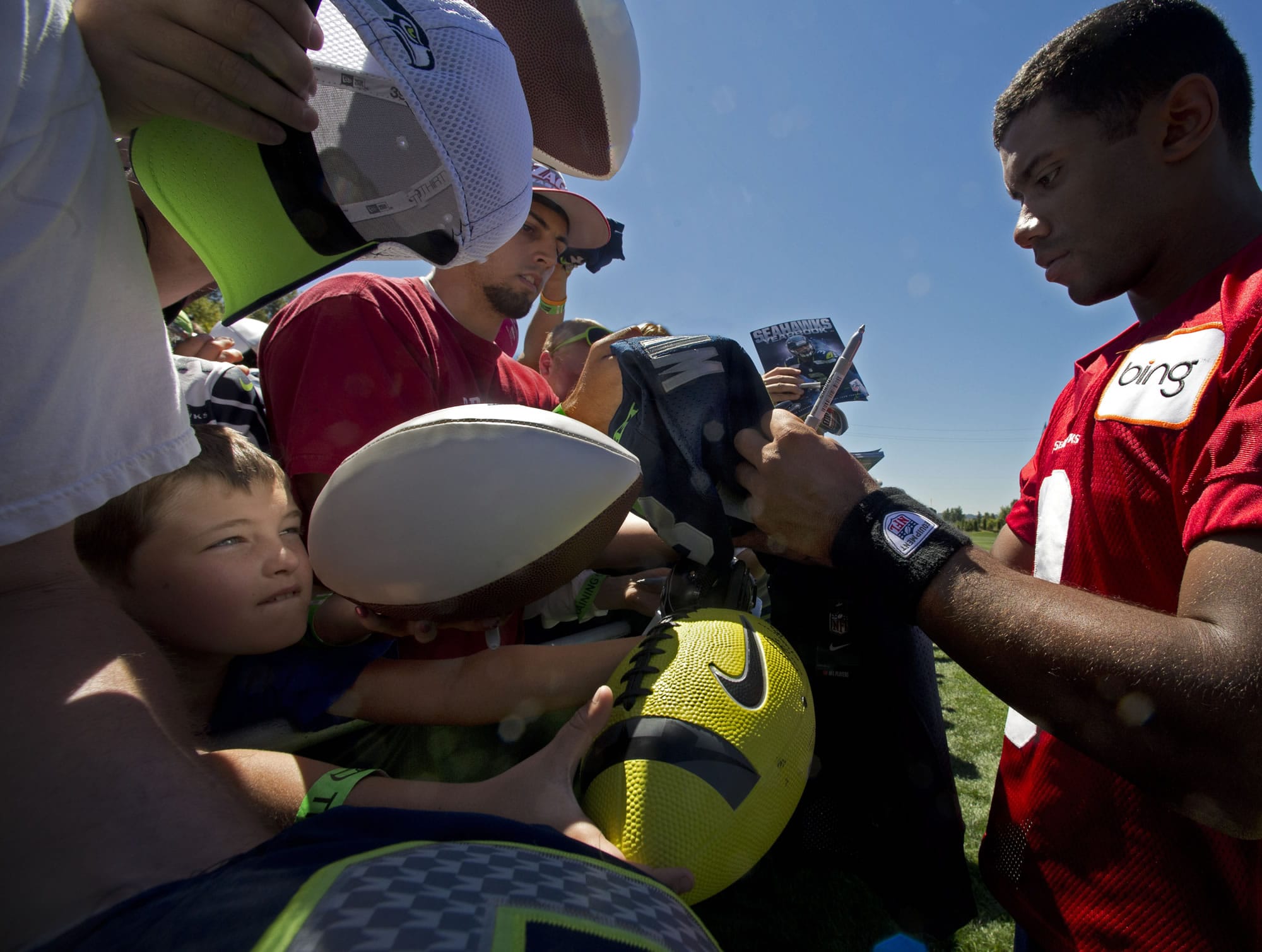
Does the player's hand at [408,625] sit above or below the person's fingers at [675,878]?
below

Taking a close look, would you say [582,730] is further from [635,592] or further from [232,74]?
[232,74]

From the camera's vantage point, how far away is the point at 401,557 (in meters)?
1.17

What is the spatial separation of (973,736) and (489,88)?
494 cm

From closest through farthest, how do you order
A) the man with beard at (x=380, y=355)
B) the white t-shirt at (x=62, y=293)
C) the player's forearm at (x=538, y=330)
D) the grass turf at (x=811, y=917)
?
the white t-shirt at (x=62, y=293) → the man with beard at (x=380, y=355) → the grass turf at (x=811, y=917) → the player's forearm at (x=538, y=330)

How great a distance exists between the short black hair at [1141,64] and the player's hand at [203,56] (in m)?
1.74

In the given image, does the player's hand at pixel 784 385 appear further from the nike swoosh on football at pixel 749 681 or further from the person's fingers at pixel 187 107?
the person's fingers at pixel 187 107

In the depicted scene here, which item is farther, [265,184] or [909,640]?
[909,640]

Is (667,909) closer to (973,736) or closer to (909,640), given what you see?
(909,640)

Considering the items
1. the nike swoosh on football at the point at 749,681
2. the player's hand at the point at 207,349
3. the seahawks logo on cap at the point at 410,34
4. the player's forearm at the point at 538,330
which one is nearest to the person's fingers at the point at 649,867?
the nike swoosh on football at the point at 749,681

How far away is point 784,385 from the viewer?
2.43m

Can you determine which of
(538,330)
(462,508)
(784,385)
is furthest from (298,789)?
(538,330)

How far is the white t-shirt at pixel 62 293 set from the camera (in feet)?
2.26

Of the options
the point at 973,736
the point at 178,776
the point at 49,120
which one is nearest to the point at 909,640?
the point at 178,776

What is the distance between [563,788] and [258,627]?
0.72 metres
